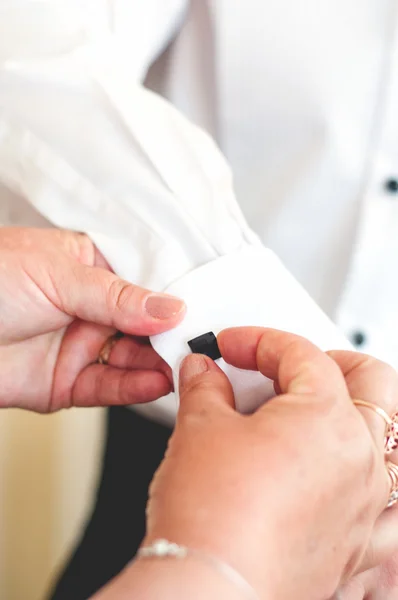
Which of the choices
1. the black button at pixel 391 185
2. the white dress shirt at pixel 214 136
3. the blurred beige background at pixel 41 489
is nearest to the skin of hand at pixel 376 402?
the white dress shirt at pixel 214 136

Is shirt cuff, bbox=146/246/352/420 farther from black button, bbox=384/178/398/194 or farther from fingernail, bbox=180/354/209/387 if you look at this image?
black button, bbox=384/178/398/194

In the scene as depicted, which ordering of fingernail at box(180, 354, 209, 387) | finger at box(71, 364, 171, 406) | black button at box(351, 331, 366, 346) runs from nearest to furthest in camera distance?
1. fingernail at box(180, 354, 209, 387)
2. finger at box(71, 364, 171, 406)
3. black button at box(351, 331, 366, 346)

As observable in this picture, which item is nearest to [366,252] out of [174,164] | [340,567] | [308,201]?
[308,201]

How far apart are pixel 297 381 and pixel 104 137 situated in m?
0.26

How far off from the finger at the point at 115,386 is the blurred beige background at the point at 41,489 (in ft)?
0.61

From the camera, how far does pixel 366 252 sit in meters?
0.56

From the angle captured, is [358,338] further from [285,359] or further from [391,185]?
[285,359]

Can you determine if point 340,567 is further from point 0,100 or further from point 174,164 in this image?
point 0,100

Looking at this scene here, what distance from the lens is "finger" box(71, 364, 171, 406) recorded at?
0.49 meters

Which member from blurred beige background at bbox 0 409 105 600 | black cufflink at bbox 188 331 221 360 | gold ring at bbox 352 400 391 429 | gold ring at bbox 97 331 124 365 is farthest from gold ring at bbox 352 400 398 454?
blurred beige background at bbox 0 409 105 600

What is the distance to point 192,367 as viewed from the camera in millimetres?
386

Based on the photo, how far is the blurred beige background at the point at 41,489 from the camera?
710mm

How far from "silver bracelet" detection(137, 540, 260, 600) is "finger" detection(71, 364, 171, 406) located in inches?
8.7

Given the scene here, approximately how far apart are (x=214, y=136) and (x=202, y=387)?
0.34 meters
